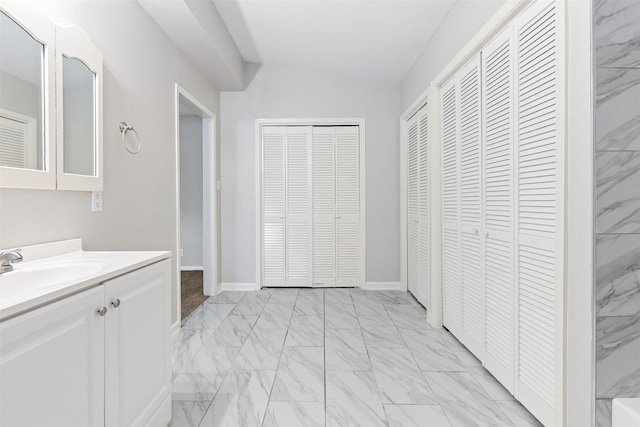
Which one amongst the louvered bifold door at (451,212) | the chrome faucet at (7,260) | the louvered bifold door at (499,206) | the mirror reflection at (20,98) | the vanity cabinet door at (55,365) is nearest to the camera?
the vanity cabinet door at (55,365)

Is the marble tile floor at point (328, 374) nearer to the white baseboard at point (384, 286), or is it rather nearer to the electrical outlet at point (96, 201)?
the white baseboard at point (384, 286)

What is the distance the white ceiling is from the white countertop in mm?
2381

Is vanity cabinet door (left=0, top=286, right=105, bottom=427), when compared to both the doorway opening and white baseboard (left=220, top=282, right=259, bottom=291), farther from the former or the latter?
white baseboard (left=220, top=282, right=259, bottom=291)

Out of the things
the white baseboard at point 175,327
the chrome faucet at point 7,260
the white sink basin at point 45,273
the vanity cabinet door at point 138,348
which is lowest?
the white baseboard at point 175,327

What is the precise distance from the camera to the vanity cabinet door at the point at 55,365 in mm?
790

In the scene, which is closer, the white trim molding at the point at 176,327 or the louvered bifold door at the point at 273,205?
the white trim molding at the point at 176,327

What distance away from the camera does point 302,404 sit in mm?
1737

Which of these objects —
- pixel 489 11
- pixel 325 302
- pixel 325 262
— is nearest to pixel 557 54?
pixel 489 11

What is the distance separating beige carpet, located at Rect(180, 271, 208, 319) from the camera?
338cm

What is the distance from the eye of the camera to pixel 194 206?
18.1 ft

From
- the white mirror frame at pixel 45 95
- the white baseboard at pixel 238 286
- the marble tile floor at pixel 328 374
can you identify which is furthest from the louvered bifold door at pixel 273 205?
the white mirror frame at pixel 45 95

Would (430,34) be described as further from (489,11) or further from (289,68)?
(289,68)

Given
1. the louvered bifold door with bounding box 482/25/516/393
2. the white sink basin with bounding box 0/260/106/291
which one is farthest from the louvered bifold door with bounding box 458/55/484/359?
the white sink basin with bounding box 0/260/106/291

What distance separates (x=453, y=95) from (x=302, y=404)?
93.5 inches
